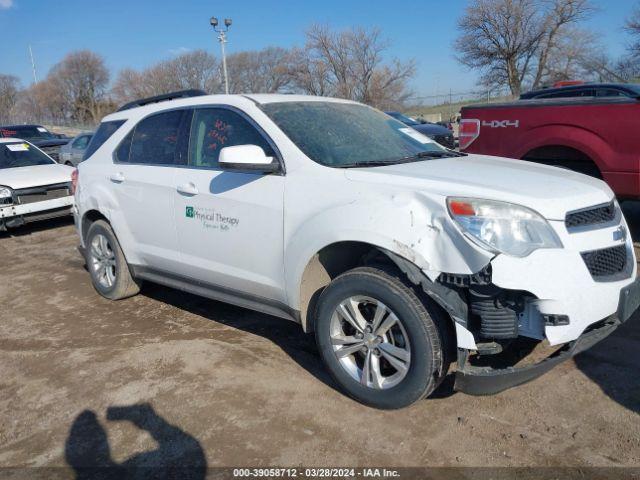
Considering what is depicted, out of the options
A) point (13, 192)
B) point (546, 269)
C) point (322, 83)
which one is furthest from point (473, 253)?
point (322, 83)

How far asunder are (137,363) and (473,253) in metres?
2.58

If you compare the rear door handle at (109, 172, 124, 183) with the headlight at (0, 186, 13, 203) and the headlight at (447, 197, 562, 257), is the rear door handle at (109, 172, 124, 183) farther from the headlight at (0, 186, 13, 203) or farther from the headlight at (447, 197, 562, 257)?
the headlight at (0, 186, 13, 203)

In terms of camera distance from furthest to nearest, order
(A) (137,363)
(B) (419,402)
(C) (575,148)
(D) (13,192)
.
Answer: (D) (13,192)
(C) (575,148)
(A) (137,363)
(B) (419,402)

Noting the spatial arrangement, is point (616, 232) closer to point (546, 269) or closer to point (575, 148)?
point (546, 269)

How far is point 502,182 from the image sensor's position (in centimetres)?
301

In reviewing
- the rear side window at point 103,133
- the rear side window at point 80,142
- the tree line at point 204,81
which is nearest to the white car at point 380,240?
the rear side window at point 103,133

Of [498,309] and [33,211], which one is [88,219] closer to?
[33,211]

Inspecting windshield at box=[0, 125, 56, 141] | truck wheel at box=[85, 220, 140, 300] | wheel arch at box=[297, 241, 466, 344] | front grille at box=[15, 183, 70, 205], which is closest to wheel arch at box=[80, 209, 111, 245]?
truck wheel at box=[85, 220, 140, 300]

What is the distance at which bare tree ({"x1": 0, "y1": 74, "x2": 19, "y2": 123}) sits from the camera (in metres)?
58.4

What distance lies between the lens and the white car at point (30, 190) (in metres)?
8.45

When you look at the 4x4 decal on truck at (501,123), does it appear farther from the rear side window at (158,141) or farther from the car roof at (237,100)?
the rear side window at (158,141)

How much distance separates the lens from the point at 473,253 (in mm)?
2660

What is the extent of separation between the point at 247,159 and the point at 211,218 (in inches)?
27.8

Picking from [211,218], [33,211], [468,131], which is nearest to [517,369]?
[211,218]
